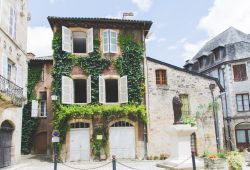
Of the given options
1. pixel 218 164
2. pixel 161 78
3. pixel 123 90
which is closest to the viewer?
pixel 218 164

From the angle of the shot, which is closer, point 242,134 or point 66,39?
point 66,39

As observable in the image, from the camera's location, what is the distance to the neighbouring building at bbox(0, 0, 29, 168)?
13797mm

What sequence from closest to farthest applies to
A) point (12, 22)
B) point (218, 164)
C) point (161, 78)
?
point (218, 164) → point (12, 22) → point (161, 78)

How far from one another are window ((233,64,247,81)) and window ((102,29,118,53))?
499 inches

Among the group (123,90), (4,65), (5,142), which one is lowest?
(5,142)

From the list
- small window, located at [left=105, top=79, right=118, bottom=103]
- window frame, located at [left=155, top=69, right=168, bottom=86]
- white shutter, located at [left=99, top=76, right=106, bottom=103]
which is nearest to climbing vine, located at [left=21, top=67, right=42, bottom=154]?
small window, located at [left=105, top=79, right=118, bottom=103]

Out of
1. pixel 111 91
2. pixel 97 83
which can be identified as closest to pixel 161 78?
pixel 111 91

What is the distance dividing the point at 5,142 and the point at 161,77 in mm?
10513

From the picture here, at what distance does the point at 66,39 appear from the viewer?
62.5ft

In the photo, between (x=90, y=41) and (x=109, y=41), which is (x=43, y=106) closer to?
(x=90, y=41)

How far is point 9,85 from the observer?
13.8 m

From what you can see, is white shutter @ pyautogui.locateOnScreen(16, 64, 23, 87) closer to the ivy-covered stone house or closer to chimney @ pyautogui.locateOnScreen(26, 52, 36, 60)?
the ivy-covered stone house

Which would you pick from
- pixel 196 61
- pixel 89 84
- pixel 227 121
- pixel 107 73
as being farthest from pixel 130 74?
pixel 196 61

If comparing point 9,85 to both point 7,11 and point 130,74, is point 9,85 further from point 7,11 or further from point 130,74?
point 130,74
